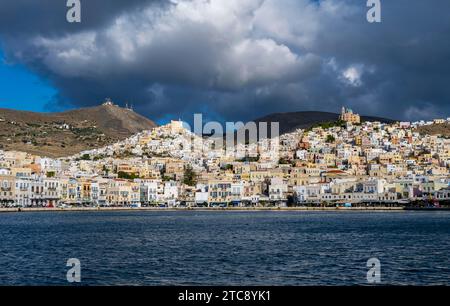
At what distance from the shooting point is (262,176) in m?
95.1

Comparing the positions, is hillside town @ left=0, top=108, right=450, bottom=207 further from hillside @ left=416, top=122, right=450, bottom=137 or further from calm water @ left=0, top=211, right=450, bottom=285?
calm water @ left=0, top=211, right=450, bottom=285

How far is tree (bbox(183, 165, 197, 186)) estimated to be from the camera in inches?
3962

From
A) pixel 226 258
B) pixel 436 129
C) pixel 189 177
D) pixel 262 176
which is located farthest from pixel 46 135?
pixel 226 258

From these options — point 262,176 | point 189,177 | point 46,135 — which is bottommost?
point 262,176

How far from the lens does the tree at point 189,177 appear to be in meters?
101

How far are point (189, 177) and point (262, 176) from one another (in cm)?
1390

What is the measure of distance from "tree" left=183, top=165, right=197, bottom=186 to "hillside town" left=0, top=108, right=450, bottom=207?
0.18 m

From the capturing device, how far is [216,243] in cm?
2852

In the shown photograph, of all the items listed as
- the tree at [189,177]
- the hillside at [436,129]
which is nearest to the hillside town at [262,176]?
the tree at [189,177]

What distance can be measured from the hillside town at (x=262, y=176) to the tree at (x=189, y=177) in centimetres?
18

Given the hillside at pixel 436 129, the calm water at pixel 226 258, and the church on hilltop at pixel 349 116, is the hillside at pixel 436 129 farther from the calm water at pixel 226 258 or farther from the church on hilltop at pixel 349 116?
the calm water at pixel 226 258

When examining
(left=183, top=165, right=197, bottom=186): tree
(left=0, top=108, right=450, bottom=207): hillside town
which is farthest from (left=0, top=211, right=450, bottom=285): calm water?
(left=183, top=165, right=197, bottom=186): tree

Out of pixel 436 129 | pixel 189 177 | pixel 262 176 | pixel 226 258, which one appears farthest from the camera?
pixel 436 129

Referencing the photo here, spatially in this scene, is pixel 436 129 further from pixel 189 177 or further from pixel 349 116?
pixel 189 177
